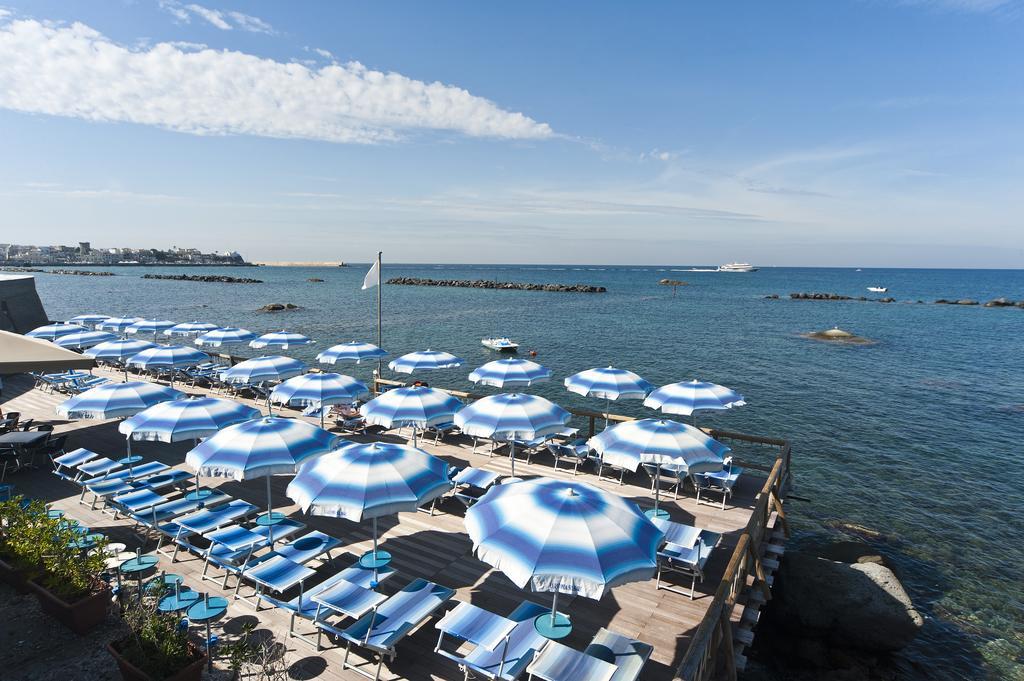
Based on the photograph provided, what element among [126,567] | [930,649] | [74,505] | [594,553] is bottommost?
[930,649]

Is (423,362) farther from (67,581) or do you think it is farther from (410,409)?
(67,581)

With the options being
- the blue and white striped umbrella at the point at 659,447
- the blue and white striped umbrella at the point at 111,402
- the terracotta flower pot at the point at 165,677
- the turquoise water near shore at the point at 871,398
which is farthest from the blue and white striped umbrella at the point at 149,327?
the blue and white striped umbrella at the point at 659,447

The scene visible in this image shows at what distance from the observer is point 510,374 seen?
15.4 meters

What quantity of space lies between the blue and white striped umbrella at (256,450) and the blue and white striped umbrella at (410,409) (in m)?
2.59

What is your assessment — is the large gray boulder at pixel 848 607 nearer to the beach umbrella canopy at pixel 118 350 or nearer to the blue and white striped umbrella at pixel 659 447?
the blue and white striped umbrella at pixel 659 447

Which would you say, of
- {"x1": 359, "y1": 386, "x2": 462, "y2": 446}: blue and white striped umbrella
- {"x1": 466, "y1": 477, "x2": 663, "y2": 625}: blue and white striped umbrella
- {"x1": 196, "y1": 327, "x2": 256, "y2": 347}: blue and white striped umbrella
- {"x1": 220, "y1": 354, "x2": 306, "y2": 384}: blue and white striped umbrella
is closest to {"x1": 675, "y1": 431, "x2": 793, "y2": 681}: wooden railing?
{"x1": 466, "y1": 477, "x2": 663, "y2": 625}: blue and white striped umbrella

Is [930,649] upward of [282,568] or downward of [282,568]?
downward

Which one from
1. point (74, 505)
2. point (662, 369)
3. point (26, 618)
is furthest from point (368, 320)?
point (26, 618)

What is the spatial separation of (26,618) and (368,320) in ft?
195

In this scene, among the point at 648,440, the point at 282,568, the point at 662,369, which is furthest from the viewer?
the point at 662,369

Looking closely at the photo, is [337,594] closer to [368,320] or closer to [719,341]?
[719,341]

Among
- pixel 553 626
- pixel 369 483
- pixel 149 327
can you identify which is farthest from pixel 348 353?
pixel 149 327

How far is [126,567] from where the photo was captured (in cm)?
784

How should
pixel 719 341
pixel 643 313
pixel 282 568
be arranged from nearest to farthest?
1. pixel 282 568
2. pixel 719 341
3. pixel 643 313
